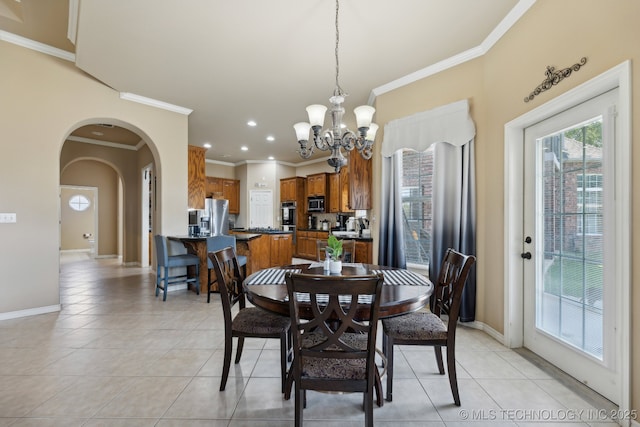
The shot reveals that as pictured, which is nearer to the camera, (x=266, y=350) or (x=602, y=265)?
(x=602, y=265)

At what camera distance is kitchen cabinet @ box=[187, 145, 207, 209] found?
214 inches

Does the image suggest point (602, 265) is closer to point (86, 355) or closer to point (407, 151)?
point (407, 151)

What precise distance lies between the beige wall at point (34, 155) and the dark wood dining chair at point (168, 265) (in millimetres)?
1084

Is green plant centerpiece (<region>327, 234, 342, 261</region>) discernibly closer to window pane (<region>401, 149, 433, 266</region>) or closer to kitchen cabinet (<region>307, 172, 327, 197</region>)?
window pane (<region>401, 149, 433, 266</region>)

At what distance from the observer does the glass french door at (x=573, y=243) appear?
5.96ft

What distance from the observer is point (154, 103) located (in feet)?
14.3

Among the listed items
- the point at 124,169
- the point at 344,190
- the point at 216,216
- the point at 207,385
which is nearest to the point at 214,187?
the point at 216,216

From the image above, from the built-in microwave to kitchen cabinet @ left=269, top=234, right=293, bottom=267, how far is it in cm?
151

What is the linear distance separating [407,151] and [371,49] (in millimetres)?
1317

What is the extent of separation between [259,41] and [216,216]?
5.13 m

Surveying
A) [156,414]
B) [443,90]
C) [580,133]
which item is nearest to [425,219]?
[443,90]

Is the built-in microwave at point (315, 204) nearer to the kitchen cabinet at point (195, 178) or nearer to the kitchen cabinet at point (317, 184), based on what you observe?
the kitchen cabinet at point (317, 184)

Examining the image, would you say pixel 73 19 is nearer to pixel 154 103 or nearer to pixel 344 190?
pixel 154 103

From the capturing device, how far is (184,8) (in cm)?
242
